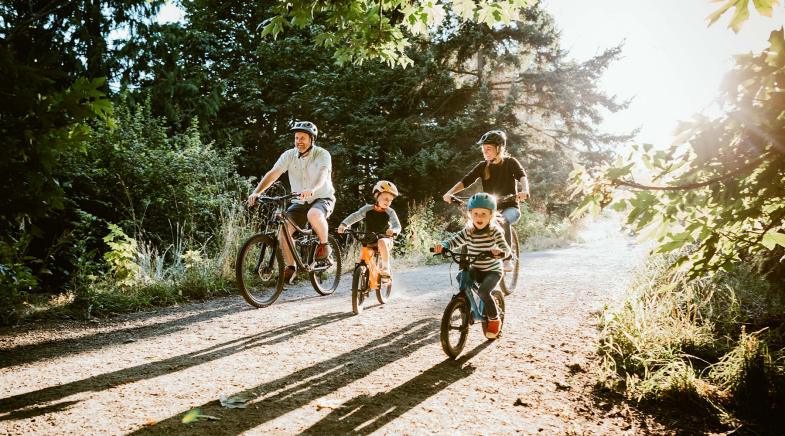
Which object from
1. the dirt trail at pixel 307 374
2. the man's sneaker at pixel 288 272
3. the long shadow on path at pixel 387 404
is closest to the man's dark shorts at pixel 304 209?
the man's sneaker at pixel 288 272

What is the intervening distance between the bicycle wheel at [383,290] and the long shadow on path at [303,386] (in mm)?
1179

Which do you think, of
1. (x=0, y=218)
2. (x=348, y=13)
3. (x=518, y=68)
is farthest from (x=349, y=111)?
(x=0, y=218)

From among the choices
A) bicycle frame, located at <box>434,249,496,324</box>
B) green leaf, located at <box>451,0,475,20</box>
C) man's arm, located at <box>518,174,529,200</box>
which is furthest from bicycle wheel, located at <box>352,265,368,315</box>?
green leaf, located at <box>451,0,475,20</box>

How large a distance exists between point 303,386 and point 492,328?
1711 millimetres

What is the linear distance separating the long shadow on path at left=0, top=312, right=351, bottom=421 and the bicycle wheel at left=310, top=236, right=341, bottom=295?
148 centimetres

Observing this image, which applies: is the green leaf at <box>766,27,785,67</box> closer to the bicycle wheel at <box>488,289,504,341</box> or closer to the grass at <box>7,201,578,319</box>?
the bicycle wheel at <box>488,289,504,341</box>

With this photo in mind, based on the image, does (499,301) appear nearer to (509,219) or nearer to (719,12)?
(509,219)

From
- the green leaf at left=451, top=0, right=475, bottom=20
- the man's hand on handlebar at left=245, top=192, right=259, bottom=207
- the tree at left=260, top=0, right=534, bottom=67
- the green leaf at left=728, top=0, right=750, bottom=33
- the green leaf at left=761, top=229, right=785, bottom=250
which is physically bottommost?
the green leaf at left=761, top=229, right=785, bottom=250

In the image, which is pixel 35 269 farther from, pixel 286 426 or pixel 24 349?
pixel 286 426

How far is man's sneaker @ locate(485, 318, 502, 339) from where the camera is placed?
3.92m

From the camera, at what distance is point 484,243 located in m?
4.08

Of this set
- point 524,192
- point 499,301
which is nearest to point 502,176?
point 524,192

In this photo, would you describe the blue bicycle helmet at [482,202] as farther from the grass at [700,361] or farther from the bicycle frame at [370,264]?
the bicycle frame at [370,264]

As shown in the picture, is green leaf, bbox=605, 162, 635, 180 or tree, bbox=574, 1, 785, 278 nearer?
tree, bbox=574, 1, 785, 278
